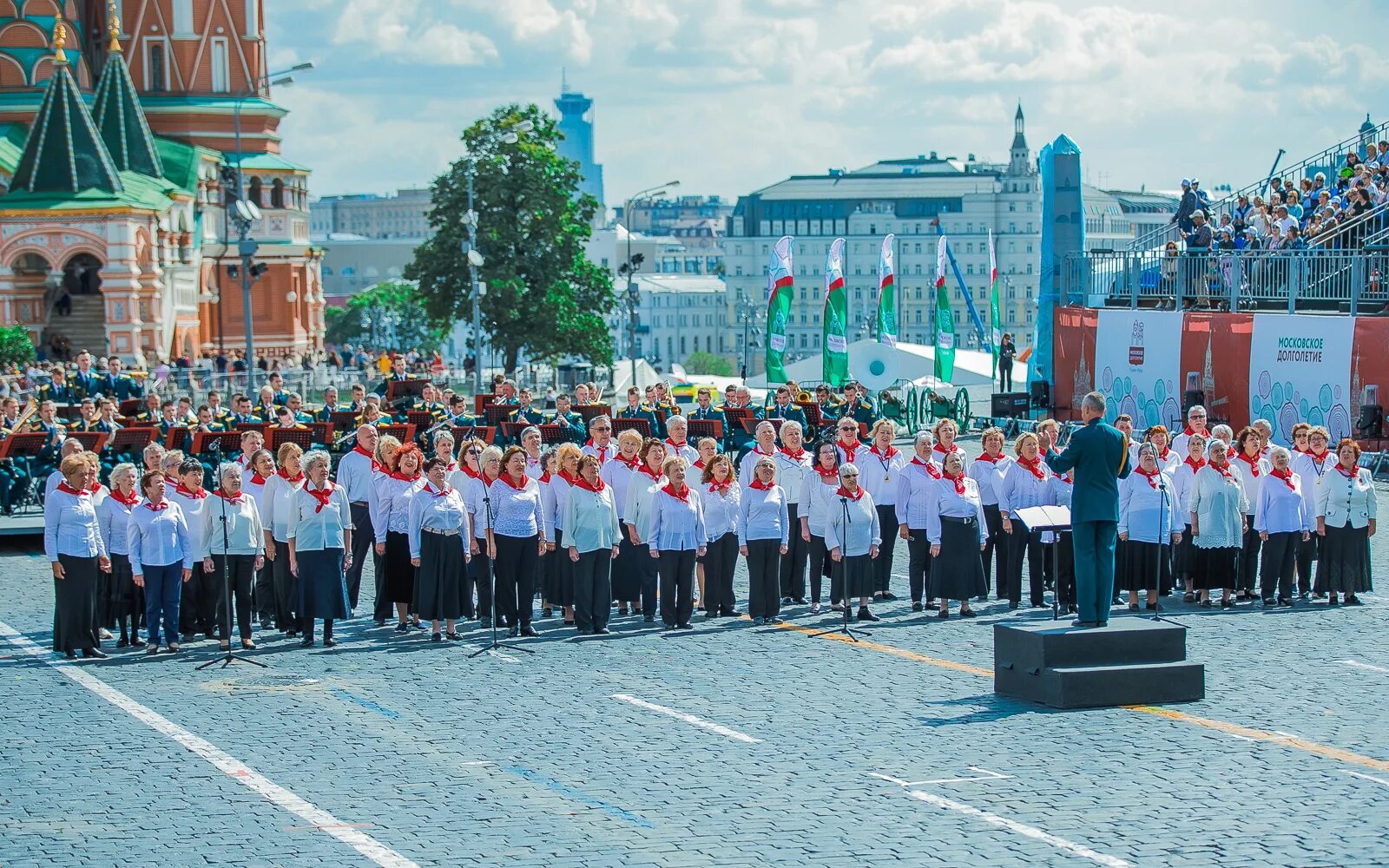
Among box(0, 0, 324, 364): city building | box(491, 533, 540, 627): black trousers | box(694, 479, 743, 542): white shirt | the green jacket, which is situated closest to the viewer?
the green jacket

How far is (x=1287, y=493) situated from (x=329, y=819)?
1055cm

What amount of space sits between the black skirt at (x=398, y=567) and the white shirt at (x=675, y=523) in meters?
2.06

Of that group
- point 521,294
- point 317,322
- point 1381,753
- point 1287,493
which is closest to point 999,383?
point 521,294

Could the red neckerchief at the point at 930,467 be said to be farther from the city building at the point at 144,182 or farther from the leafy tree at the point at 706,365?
the leafy tree at the point at 706,365

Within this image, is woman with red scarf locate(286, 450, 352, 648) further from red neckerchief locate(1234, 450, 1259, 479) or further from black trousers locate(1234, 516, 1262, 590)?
red neckerchief locate(1234, 450, 1259, 479)

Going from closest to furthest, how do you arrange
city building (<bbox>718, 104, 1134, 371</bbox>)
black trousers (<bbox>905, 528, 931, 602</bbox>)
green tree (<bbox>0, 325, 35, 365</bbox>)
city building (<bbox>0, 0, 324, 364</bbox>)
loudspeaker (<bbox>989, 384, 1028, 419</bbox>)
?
black trousers (<bbox>905, 528, 931, 602</bbox>) → loudspeaker (<bbox>989, 384, 1028, 419</bbox>) → green tree (<bbox>0, 325, 35, 365</bbox>) → city building (<bbox>0, 0, 324, 364</bbox>) → city building (<bbox>718, 104, 1134, 371</bbox>)

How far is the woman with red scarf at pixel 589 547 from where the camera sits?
17.8 meters

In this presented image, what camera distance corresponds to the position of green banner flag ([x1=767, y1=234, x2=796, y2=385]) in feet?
118

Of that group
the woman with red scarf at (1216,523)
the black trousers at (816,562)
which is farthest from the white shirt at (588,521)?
the woman with red scarf at (1216,523)

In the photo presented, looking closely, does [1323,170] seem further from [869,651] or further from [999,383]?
[869,651]

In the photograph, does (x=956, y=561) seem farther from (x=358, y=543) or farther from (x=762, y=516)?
(x=358, y=543)

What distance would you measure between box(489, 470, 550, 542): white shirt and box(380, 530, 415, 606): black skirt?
2.73ft

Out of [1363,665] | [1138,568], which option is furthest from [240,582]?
[1363,665]

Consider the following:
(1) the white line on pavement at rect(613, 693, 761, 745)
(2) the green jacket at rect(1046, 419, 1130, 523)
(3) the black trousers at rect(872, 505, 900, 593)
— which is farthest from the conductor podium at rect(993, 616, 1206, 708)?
(3) the black trousers at rect(872, 505, 900, 593)
